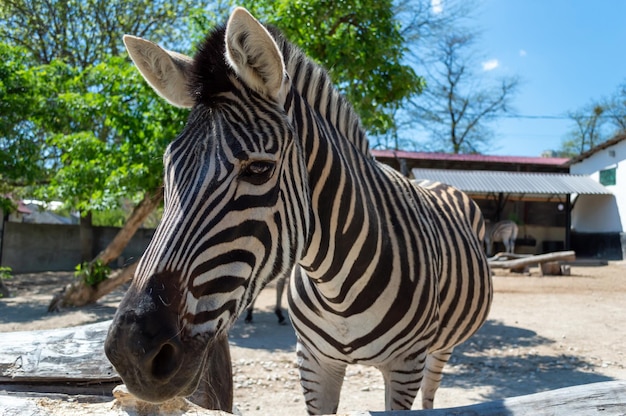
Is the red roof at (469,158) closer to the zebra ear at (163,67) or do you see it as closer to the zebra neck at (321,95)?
the zebra neck at (321,95)

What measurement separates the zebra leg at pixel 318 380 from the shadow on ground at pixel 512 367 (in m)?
2.95

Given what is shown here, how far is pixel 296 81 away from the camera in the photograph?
211cm

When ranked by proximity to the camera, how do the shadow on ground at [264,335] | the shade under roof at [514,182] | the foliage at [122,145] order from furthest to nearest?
the shade under roof at [514,182], the foliage at [122,145], the shadow on ground at [264,335]

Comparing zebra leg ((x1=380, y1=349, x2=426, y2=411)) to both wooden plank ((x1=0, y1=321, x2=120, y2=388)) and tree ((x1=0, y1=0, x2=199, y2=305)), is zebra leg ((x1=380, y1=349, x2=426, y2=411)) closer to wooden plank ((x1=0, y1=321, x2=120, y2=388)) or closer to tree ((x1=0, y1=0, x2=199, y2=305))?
wooden plank ((x1=0, y1=321, x2=120, y2=388))

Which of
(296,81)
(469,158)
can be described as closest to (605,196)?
(469,158)

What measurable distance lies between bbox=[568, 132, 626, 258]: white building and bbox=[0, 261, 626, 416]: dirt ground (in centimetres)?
1074

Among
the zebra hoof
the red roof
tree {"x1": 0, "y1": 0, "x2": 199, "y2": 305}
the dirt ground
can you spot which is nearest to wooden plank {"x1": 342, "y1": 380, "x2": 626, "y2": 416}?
the dirt ground

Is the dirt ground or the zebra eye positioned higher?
the zebra eye

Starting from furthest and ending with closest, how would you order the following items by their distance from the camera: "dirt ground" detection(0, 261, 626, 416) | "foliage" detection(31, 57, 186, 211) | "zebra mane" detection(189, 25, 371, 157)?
"foliage" detection(31, 57, 186, 211), "dirt ground" detection(0, 261, 626, 416), "zebra mane" detection(189, 25, 371, 157)

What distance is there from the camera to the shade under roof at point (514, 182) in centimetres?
2053

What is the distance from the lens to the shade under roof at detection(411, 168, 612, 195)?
20.5 metres

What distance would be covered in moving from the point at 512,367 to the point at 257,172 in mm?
5744

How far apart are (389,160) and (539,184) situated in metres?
6.88

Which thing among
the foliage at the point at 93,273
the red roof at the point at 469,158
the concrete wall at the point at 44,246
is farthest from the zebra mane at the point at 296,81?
the red roof at the point at 469,158
